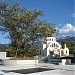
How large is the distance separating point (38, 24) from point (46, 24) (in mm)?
913

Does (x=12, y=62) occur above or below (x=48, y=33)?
below

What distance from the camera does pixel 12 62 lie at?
77.2 ft

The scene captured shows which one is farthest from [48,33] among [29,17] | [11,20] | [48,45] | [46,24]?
[48,45]

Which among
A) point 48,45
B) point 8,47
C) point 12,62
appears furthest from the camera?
point 48,45

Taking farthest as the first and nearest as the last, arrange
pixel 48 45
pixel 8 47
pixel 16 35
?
pixel 48 45
pixel 8 47
pixel 16 35

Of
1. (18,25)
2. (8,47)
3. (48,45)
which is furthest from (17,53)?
(48,45)

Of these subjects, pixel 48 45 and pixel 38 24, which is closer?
pixel 38 24

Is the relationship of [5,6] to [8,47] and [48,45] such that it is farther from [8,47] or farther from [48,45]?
[48,45]

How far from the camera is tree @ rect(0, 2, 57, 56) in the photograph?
24.8m

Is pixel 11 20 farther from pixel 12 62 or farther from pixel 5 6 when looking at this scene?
pixel 12 62

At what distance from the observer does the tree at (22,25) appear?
976 inches

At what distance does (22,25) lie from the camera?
24.9m

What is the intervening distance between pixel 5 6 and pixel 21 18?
2.70m

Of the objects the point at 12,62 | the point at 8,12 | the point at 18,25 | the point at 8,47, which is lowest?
the point at 12,62
